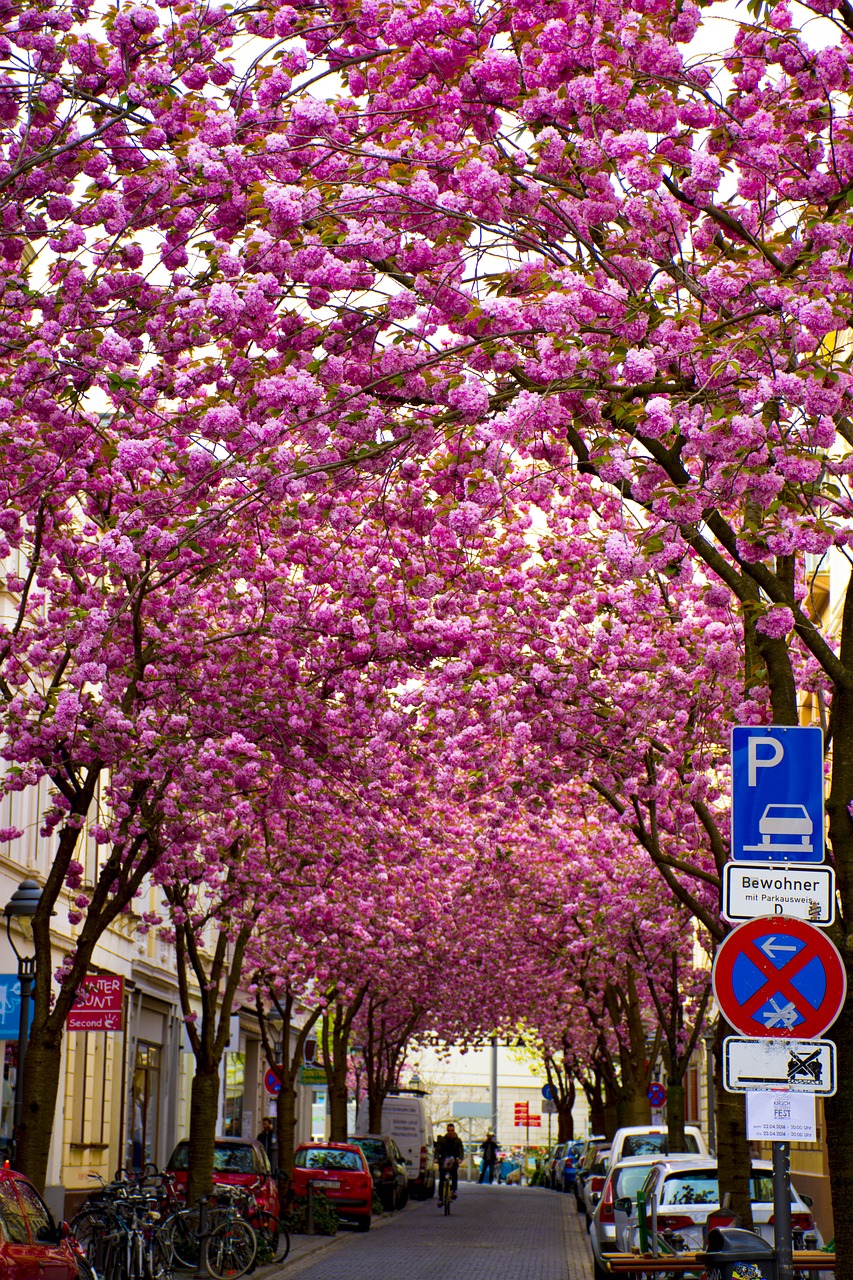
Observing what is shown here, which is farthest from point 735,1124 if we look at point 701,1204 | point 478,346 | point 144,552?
point 478,346

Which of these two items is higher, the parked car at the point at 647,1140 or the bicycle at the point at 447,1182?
the parked car at the point at 647,1140

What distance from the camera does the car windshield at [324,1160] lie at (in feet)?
108

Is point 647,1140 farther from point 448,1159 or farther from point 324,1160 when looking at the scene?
point 448,1159

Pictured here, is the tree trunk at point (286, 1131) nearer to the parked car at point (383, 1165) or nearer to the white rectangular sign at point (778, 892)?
the parked car at point (383, 1165)

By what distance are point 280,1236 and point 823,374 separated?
64.2 feet

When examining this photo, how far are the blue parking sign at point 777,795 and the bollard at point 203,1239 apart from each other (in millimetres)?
13454

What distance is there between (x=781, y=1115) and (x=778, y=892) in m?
0.94

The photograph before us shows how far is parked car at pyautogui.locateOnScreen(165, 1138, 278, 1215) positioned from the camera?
25.1 m

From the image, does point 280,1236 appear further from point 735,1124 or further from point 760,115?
point 760,115

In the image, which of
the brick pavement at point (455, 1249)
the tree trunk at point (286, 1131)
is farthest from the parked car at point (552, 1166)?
the tree trunk at point (286, 1131)

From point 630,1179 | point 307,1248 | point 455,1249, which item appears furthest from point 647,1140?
point 630,1179

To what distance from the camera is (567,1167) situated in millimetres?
57906

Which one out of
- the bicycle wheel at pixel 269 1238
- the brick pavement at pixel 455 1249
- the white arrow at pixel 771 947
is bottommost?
the brick pavement at pixel 455 1249

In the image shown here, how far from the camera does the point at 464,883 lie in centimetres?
3256
